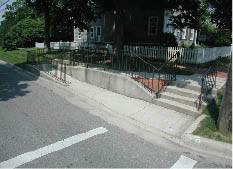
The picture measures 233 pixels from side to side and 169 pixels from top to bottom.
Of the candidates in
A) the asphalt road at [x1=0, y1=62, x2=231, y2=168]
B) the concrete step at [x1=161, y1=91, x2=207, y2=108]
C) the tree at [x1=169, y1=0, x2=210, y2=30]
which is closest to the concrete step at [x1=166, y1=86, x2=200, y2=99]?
the concrete step at [x1=161, y1=91, x2=207, y2=108]

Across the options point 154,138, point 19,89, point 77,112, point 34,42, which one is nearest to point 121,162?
point 154,138

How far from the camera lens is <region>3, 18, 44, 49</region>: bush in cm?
3106

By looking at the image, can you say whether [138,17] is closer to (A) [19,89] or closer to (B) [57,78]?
(B) [57,78]

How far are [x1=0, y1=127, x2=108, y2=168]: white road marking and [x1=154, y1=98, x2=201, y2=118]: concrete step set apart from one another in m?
2.47

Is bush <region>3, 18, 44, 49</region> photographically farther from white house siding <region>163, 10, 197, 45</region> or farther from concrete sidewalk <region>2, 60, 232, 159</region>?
concrete sidewalk <region>2, 60, 232, 159</region>

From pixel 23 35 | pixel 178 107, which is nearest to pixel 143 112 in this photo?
pixel 178 107

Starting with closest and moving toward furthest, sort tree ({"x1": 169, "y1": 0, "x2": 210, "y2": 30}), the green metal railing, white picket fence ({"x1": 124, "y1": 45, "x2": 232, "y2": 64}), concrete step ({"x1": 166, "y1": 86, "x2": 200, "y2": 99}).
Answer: concrete step ({"x1": 166, "y1": 86, "x2": 200, "y2": 99}) < the green metal railing < white picket fence ({"x1": 124, "y1": 45, "x2": 232, "y2": 64}) < tree ({"x1": 169, "y1": 0, "x2": 210, "y2": 30})

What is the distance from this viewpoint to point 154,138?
15.8 feet

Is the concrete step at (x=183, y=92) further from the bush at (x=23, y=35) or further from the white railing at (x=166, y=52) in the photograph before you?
the bush at (x=23, y=35)

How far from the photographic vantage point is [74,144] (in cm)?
441

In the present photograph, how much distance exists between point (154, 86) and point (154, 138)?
3.18m

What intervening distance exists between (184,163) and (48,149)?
9.32ft

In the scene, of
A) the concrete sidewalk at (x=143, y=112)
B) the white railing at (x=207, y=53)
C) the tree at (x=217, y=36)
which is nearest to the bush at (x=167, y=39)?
the white railing at (x=207, y=53)

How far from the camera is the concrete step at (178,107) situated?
5875mm
